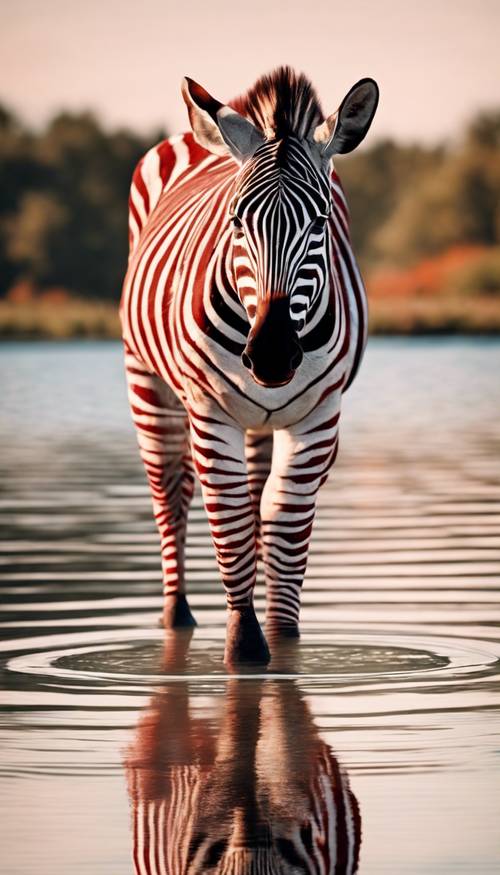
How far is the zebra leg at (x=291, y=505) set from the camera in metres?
7.64

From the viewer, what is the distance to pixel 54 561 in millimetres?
10297

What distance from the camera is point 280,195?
6.94 metres

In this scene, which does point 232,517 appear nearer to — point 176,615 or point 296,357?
point 176,615

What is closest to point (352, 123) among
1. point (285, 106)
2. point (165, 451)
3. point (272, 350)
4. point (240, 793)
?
point (285, 106)

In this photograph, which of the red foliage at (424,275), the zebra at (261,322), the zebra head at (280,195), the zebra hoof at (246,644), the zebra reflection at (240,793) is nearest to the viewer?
the zebra reflection at (240,793)

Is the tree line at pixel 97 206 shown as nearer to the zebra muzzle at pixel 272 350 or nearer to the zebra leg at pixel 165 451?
the zebra leg at pixel 165 451

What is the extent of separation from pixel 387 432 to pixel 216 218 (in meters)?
12.0

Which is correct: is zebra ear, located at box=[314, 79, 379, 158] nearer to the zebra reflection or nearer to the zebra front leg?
the zebra front leg

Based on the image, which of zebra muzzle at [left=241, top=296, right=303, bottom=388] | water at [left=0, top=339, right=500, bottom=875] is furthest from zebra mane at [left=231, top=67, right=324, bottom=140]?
water at [left=0, top=339, right=500, bottom=875]

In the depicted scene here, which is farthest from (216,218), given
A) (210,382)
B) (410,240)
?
(410,240)

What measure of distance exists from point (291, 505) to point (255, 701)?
126 centimetres

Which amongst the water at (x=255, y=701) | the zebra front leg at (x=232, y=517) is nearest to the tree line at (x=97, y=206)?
the water at (x=255, y=701)

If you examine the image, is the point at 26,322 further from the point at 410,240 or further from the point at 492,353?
the point at 410,240

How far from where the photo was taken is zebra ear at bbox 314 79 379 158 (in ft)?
23.8
